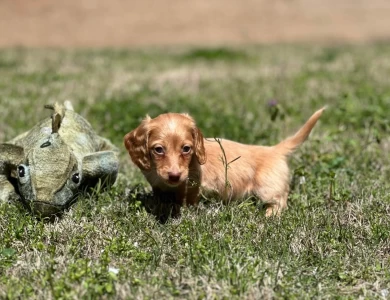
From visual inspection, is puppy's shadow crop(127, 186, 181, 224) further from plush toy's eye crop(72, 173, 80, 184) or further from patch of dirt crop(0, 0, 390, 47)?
patch of dirt crop(0, 0, 390, 47)

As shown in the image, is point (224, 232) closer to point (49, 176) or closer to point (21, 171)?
point (49, 176)

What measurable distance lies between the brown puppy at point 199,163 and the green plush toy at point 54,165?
1.28ft

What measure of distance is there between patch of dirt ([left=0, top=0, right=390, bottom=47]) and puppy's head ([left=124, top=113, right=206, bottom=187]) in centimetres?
1761

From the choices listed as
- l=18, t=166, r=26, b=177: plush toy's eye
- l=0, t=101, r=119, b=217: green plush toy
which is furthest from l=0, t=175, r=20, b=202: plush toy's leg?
l=18, t=166, r=26, b=177: plush toy's eye

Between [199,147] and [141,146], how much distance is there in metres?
0.40

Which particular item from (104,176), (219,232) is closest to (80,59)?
(104,176)

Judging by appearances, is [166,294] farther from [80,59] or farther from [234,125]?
[80,59]

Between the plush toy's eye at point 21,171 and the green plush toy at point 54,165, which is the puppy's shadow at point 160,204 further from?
the plush toy's eye at point 21,171

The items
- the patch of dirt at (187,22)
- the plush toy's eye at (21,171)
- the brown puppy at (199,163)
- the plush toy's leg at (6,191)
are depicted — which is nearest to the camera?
the brown puppy at (199,163)

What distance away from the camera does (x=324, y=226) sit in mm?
4238

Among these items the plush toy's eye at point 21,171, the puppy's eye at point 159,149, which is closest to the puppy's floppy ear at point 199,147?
the puppy's eye at point 159,149

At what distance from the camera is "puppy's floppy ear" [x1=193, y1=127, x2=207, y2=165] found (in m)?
4.23

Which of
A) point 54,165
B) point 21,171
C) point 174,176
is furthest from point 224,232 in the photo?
point 21,171

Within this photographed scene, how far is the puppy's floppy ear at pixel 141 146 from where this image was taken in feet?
13.9
